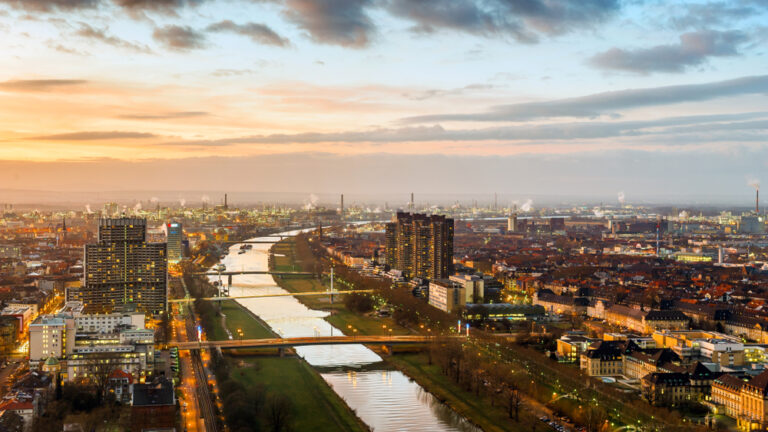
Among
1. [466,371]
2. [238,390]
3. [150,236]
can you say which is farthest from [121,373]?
[150,236]

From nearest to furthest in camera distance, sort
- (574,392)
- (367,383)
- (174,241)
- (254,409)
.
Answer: (254,409) < (574,392) < (367,383) < (174,241)

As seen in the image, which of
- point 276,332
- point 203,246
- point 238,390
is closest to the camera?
point 238,390

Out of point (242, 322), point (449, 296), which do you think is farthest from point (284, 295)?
point (449, 296)

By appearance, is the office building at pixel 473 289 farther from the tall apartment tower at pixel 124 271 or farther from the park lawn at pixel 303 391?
the park lawn at pixel 303 391

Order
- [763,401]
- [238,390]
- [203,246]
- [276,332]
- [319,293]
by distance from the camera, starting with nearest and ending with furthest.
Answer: [763,401] < [238,390] < [276,332] < [319,293] < [203,246]

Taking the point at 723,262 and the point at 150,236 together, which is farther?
the point at 723,262

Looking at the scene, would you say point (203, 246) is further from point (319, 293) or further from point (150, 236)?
point (319, 293)

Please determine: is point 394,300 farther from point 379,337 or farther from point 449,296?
point 379,337
